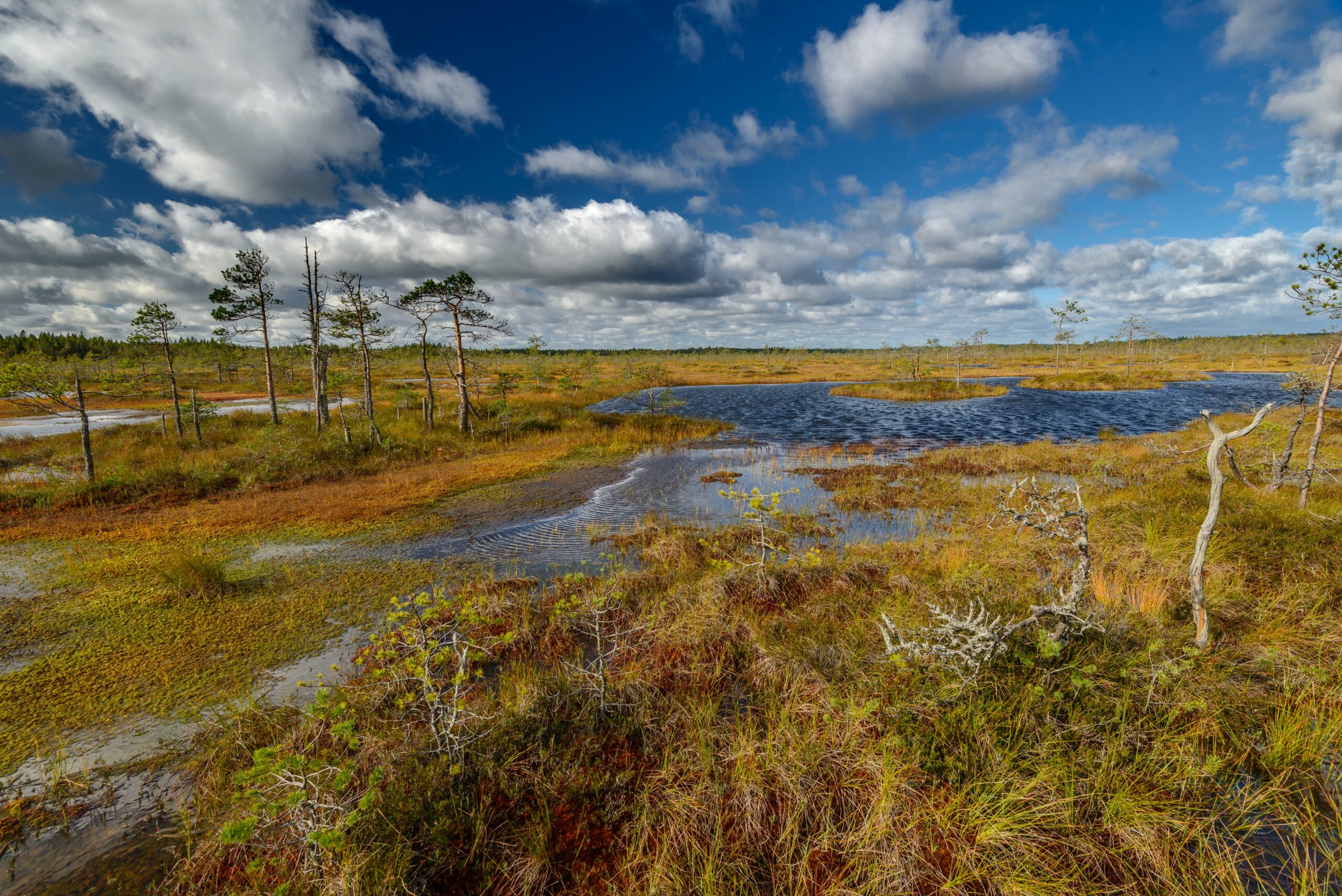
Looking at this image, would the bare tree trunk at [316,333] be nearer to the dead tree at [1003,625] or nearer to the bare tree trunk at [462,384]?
the bare tree trunk at [462,384]

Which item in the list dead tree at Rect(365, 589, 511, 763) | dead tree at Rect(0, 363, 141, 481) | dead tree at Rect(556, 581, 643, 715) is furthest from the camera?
dead tree at Rect(0, 363, 141, 481)

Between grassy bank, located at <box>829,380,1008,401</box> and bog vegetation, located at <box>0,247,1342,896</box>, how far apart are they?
140 ft

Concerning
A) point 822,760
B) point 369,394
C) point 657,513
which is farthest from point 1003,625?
point 369,394

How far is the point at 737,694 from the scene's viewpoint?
6.00 m

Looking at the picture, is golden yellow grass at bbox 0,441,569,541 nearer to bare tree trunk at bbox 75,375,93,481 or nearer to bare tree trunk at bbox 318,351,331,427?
bare tree trunk at bbox 75,375,93,481

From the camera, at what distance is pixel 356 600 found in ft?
31.0

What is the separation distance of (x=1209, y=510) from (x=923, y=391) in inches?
2307

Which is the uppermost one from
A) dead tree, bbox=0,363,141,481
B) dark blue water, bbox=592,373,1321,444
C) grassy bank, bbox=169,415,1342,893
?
dead tree, bbox=0,363,141,481

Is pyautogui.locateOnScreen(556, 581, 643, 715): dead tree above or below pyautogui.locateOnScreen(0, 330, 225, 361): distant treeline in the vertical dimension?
below

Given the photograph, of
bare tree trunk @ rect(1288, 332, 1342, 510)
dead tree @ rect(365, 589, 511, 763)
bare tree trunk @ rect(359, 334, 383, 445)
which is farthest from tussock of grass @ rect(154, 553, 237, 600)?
bare tree trunk @ rect(1288, 332, 1342, 510)

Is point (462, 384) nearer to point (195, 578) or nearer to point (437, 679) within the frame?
point (195, 578)

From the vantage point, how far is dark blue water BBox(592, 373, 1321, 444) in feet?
105

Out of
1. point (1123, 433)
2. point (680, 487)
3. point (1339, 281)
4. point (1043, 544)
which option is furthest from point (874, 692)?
point (1123, 433)

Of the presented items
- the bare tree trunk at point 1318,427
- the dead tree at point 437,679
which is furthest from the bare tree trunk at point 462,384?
the bare tree trunk at point 1318,427
